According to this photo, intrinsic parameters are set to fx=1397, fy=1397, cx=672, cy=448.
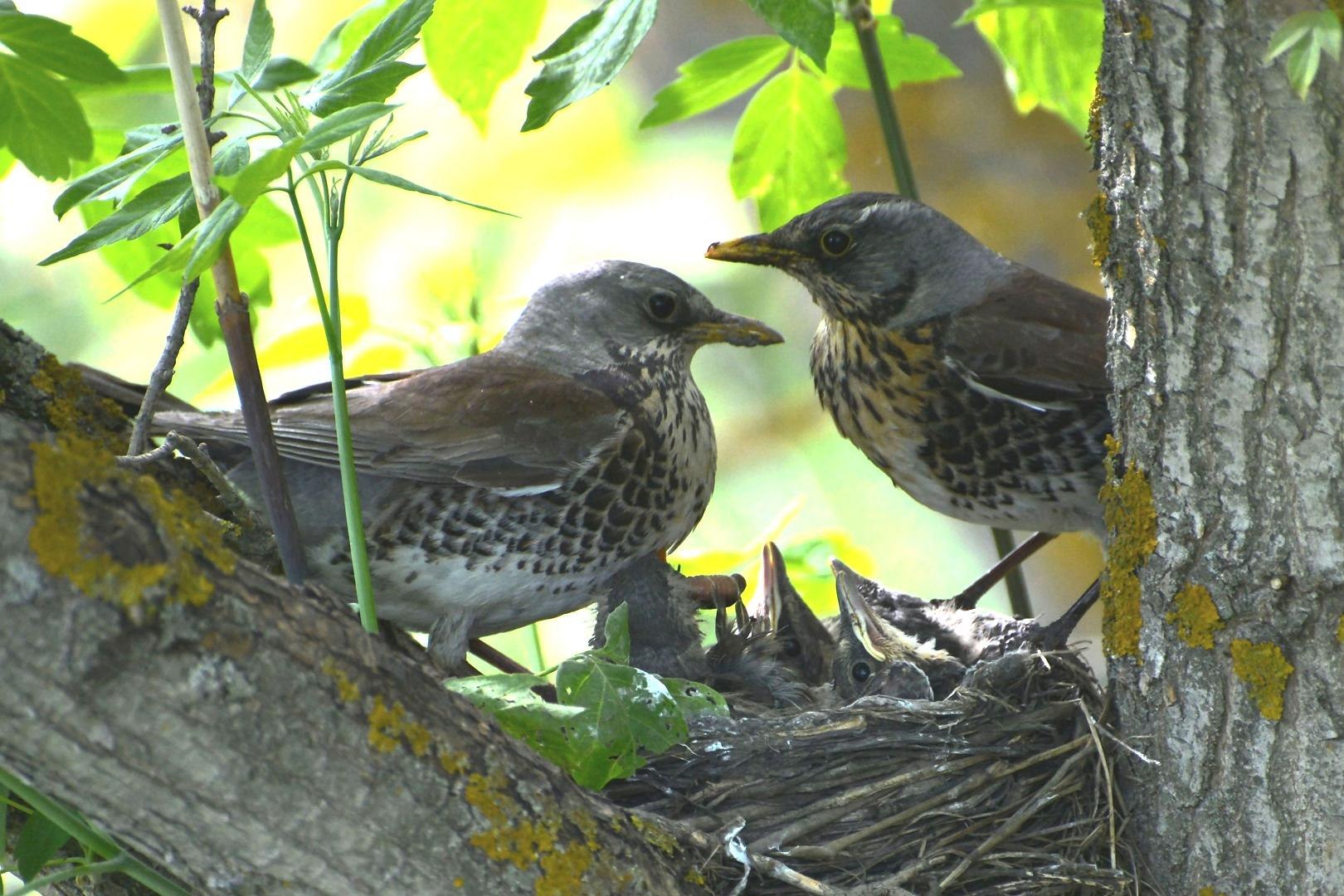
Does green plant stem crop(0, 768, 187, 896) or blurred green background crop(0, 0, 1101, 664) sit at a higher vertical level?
blurred green background crop(0, 0, 1101, 664)

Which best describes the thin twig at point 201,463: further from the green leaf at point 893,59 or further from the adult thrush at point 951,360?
the green leaf at point 893,59

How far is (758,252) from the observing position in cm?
312

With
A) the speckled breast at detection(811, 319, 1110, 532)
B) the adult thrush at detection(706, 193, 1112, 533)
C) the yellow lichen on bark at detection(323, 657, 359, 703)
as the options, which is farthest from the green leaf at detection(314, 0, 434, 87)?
the speckled breast at detection(811, 319, 1110, 532)

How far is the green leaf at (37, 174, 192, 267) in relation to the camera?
147cm

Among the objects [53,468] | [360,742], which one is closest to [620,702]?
[360,742]

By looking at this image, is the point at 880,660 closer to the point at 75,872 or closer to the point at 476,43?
the point at 476,43

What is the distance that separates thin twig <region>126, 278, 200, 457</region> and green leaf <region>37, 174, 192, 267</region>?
1.10ft

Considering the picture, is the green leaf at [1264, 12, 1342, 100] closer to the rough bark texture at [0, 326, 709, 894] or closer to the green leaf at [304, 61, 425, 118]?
the green leaf at [304, 61, 425, 118]

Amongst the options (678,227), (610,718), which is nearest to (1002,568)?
(610,718)

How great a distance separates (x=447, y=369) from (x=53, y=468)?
196 centimetres

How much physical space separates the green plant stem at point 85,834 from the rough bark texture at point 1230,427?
1.35m

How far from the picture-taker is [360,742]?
139cm

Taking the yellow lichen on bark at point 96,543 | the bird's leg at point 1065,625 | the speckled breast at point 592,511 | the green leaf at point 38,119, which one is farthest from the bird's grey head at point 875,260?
the yellow lichen on bark at point 96,543

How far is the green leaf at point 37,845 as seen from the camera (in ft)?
5.37
